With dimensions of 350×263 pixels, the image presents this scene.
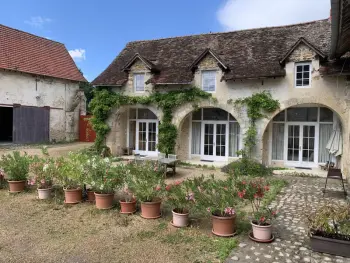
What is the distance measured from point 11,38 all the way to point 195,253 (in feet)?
73.2

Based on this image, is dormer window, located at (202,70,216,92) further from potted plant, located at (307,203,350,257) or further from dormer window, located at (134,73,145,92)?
potted plant, located at (307,203,350,257)

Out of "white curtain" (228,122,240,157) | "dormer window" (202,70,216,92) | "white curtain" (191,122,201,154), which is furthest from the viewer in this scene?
"white curtain" (191,122,201,154)

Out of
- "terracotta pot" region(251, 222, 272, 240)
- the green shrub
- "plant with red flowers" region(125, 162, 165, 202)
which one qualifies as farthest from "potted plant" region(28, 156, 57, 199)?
the green shrub

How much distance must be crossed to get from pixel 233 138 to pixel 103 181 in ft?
29.1

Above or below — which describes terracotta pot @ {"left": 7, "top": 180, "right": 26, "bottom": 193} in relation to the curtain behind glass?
below

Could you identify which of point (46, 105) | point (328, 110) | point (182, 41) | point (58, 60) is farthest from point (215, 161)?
point (58, 60)

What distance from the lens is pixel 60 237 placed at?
5426mm

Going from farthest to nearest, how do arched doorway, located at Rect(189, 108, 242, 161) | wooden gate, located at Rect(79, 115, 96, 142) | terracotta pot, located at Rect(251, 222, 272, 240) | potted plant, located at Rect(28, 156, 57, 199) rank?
wooden gate, located at Rect(79, 115, 96, 142)
arched doorway, located at Rect(189, 108, 242, 161)
potted plant, located at Rect(28, 156, 57, 199)
terracotta pot, located at Rect(251, 222, 272, 240)

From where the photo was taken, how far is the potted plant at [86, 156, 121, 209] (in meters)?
6.93

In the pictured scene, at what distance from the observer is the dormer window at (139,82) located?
15264 mm

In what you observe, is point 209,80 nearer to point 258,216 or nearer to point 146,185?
point 146,185

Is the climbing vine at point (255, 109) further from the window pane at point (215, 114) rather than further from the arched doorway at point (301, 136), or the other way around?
the window pane at point (215, 114)

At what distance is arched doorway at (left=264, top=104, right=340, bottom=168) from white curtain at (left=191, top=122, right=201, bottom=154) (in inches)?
136

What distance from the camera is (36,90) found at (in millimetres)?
20625
